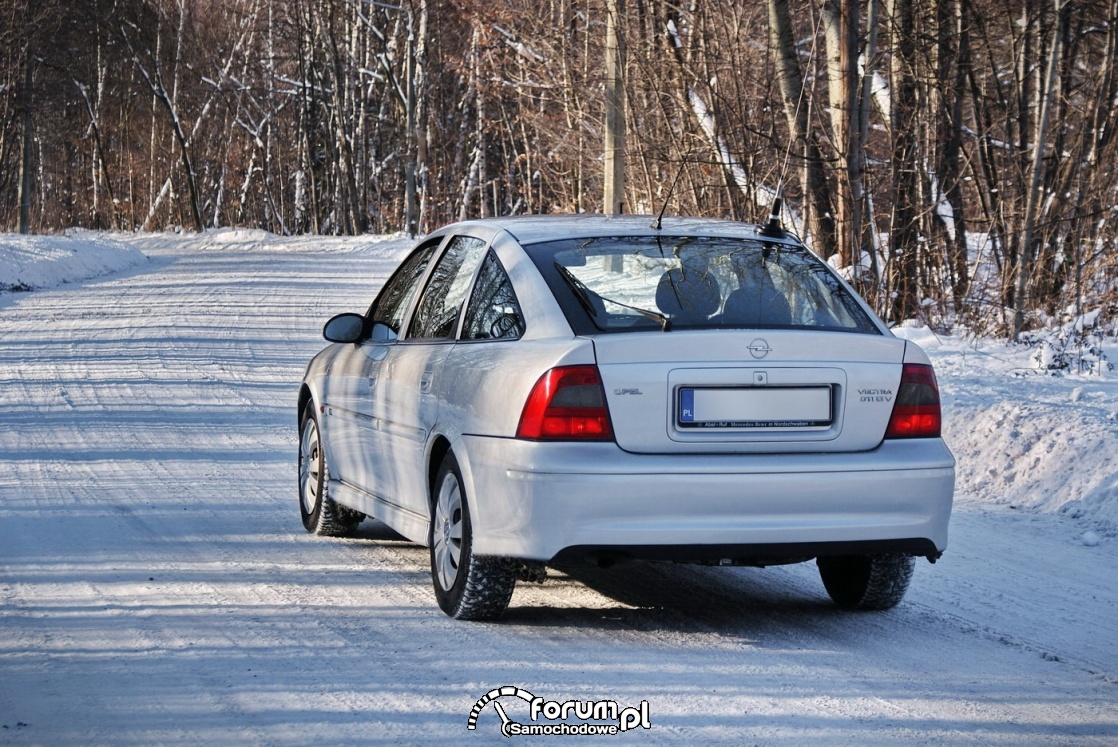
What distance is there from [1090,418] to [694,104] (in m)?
10.1

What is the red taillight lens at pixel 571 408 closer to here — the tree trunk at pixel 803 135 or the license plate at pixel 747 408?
the license plate at pixel 747 408

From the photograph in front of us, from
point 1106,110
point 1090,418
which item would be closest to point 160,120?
point 1106,110

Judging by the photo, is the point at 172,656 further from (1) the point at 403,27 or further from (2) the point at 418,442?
(1) the point at 403,27

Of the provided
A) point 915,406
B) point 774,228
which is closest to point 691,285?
point 774,228

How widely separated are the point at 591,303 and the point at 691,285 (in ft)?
1.47

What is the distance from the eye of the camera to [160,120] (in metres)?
67.6

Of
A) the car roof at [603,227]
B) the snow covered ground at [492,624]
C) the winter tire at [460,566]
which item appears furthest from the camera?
the car roof at [603,227]

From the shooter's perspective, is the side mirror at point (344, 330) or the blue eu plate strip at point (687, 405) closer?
the blue eu plate strip at point (687, 405)

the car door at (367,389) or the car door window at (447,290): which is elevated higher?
the car door window at (447,290)

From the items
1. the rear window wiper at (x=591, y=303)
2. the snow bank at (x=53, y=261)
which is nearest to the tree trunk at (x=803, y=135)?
the rear window wiper at (x=591, y=303)

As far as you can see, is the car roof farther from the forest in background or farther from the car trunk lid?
the forest in background

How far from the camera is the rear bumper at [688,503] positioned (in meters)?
5.07

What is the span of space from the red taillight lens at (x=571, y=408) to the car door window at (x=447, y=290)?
1088 mm

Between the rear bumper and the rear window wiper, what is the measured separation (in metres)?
0.52
